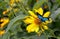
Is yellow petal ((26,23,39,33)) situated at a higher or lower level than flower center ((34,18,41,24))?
lower

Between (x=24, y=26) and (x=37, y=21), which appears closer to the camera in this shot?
(x=37, y=21)

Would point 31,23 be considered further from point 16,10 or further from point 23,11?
point 16,10

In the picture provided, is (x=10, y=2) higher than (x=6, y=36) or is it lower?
higher

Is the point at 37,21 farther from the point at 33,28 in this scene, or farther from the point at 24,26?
the point at 24,26

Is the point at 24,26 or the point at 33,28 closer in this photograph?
the point at 33,28

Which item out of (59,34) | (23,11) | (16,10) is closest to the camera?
(59,34)

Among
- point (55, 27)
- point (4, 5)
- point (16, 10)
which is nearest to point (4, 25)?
point (16, 10)

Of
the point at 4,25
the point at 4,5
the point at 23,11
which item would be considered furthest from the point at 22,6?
the point at 4,5

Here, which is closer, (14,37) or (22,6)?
(14,37)

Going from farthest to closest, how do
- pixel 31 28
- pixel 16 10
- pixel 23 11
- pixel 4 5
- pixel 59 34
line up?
pixel 4 5 < pixel 16 10 < pixel 23 11 < pixel 59 34 < pixel 31 28

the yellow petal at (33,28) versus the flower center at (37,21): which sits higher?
the flower center at (37,21)

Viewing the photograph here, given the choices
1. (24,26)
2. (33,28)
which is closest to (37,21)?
(33,28)
